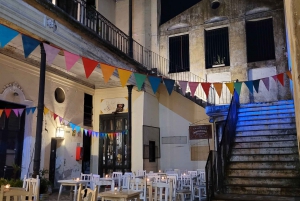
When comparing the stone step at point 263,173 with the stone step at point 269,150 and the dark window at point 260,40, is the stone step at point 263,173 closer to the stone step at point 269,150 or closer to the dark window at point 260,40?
the stone step at point 269,150

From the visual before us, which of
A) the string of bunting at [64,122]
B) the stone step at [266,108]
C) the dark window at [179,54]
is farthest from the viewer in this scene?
Result: the dark window at [179,54]

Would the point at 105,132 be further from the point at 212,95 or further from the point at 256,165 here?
the point at 256,165

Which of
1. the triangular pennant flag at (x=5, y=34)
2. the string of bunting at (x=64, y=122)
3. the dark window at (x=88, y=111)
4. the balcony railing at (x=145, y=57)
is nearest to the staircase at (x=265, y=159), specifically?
the balcony railing at (x=145, y=57)

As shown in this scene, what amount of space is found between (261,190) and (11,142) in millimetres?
6490

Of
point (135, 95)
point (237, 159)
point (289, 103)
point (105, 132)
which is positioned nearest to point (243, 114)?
point (289, 103)

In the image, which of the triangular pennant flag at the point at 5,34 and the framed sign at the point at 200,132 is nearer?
the triangular pennant flag at the point at 5,34

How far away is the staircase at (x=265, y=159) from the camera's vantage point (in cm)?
598

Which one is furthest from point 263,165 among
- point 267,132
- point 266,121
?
point 266,121

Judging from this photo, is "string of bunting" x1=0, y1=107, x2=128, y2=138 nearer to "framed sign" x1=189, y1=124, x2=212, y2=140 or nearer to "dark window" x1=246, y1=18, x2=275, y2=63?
"framed sign" x1=189, y1=124, x2=212, y2=140

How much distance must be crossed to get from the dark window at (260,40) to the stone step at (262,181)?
652 centimetres

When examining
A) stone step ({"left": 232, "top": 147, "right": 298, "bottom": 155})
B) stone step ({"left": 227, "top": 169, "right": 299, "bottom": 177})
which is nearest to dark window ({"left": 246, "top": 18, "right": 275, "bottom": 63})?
stone step ({"left": 232, "top": 147, "right": 298, "bottom": 155})

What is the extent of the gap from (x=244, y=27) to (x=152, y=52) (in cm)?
395

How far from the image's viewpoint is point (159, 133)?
12.1m

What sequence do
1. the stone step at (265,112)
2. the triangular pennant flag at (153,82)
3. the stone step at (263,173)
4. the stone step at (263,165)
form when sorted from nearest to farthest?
the stone step at (263,173)
the stone step at (263,165)
the triangular pennant flag at (153,82)
the stone step at (265,112)
